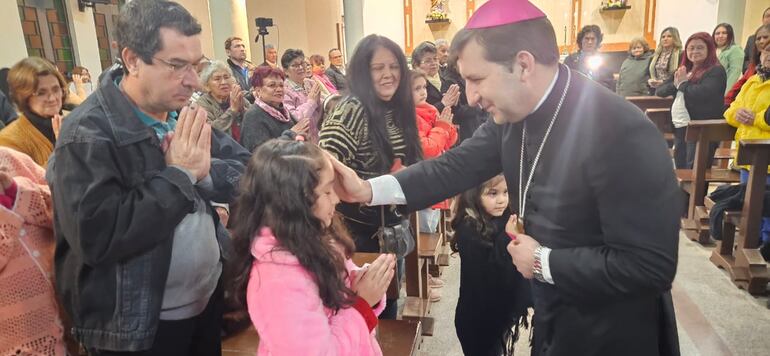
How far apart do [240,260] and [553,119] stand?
93 centimetres

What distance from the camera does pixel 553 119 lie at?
4.46 ft

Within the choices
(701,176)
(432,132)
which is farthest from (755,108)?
(432,132)

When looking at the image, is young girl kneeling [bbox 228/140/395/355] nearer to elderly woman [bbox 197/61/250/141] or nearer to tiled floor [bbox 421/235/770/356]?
tiled floor [bbox 421/235/770/356]

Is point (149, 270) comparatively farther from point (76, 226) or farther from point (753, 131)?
point (753, 131)

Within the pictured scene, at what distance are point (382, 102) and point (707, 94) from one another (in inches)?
154

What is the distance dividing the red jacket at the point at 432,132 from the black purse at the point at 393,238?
2.87 ft

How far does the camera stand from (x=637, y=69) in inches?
279

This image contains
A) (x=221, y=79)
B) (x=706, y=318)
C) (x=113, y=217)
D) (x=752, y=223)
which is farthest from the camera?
(x=221, y=79)

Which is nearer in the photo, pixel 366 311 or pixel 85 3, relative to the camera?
pixel 366 311

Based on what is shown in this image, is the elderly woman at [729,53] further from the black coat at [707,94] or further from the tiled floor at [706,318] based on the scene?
the tiled floor at [706,318]

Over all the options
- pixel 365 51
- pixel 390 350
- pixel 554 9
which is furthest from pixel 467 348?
pixel 554 9

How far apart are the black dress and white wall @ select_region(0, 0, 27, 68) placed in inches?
189

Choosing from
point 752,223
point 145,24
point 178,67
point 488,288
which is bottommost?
point 752,223

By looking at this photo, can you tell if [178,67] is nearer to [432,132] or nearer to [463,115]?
[432,132]
